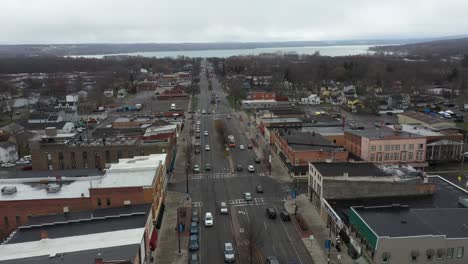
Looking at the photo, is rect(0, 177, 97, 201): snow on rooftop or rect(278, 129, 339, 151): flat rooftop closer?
rect(0, 177, 97, 201): snow on rooftop

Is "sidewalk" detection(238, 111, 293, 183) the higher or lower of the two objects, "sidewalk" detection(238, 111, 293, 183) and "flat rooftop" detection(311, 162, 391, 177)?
the lower

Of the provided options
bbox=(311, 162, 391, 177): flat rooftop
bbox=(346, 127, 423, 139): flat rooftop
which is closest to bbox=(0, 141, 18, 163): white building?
bbox=(311, 162, 391, 177): flat rooftop

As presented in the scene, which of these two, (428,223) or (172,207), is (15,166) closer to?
(172,207)

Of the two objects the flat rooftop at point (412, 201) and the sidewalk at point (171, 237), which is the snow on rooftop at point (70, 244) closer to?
the sidewalk at point (171, 237)

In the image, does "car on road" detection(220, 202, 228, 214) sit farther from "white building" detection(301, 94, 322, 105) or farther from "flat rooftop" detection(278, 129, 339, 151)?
"white building" detection(301, 94, 322, 105)

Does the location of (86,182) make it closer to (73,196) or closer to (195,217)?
(73,196)

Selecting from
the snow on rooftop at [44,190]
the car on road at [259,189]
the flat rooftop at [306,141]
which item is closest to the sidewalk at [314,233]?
the car on road at [259,189]
